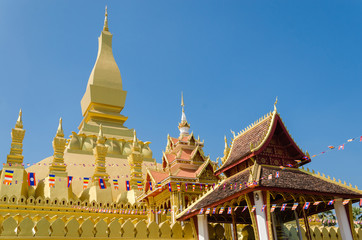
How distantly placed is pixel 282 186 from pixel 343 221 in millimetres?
3459

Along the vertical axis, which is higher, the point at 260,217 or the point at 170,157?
the point at 170,157

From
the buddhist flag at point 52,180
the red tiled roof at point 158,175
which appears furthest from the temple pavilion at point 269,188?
the buddhist flag at point 52,180

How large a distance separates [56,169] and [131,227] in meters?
11.8

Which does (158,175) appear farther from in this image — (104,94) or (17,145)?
(104,94)

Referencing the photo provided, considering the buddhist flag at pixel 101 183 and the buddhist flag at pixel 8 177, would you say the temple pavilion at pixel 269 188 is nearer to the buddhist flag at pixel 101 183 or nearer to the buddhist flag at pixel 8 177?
the buddhist flag at pixel 101 183

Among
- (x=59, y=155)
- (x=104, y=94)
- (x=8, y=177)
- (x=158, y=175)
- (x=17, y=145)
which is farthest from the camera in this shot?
(x=104, y=94)

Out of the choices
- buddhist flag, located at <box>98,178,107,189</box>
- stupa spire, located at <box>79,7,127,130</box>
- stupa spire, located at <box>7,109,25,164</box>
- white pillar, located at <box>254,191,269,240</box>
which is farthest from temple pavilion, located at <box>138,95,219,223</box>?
stupa spire, located at <box>79,7,127,130</box>

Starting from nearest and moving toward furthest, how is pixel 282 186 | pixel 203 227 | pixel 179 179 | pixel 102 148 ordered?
pixel 282 186, pixel 203 227, pixel 179 179, pixel 102 148

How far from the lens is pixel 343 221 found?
13.9 meters

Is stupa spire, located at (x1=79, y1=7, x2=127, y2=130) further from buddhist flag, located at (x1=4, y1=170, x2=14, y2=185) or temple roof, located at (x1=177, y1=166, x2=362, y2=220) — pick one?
temple roof, located at (x1=177, y1=166, x2=362, y2=220)

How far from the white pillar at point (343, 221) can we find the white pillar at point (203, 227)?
544cm

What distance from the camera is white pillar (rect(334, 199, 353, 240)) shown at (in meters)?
13.7

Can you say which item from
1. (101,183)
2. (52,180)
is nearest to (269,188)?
(101,183)

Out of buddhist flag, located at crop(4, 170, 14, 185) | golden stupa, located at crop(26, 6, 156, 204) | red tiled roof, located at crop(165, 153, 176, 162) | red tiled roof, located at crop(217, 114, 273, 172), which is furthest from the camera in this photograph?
golden stupa, located at crop(26, 6, 156, 204)
